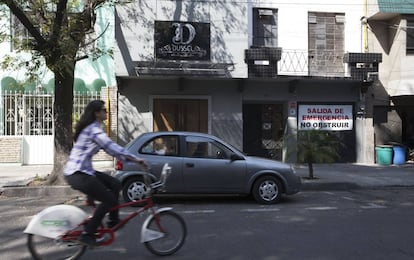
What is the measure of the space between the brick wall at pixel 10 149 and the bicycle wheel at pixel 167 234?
1242 centimetres

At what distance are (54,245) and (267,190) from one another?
5255 mm

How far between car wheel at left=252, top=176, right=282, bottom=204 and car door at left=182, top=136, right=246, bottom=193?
0.33m

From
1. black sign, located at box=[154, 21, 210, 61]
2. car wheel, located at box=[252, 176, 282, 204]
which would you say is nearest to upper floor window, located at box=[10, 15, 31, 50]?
black sign, located at box=[154, 21, 210, 61]

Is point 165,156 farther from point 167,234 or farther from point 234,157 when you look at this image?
point 167,234

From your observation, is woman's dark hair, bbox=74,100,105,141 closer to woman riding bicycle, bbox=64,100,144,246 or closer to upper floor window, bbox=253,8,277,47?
woman riding bicycle, bbox=64,100,144,246

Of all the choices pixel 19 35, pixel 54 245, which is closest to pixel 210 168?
pixel 54 245

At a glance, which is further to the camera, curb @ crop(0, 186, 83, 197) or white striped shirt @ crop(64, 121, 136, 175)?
curb @ crop(0, 186, 83, 197)

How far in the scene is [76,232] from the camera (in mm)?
5465

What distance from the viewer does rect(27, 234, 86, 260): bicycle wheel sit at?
5.52m

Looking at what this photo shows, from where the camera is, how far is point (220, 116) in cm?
1728

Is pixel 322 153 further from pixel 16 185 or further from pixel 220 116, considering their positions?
pixel 16 185

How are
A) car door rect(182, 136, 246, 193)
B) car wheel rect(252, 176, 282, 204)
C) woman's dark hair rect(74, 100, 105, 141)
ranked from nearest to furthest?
woman's dark hair rect(74, 100, 105, 141)
car door rect(182, 136, 246, 193)
car wheel rect(252, 176, 282, 204)

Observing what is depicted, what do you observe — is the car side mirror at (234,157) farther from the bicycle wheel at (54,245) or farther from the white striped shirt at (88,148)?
the bicycle wheel at (54,245)

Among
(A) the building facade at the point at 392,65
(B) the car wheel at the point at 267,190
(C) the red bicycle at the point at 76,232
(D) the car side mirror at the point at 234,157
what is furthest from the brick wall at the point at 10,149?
(A) the building facade at the point at 392,65
